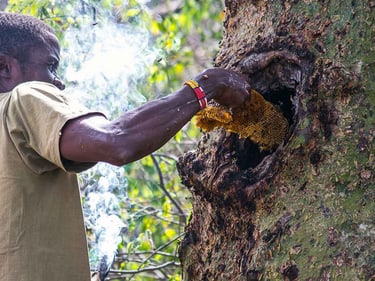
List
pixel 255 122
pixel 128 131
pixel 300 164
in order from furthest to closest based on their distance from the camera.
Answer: pixel 255 122
pixel 300 164
pixel 128 131

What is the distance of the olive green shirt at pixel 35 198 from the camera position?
7.02 feet

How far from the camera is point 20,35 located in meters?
2.48

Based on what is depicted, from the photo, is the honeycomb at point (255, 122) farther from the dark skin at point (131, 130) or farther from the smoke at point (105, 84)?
the smoke at point (105, 84)

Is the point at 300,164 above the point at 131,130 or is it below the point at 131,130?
below

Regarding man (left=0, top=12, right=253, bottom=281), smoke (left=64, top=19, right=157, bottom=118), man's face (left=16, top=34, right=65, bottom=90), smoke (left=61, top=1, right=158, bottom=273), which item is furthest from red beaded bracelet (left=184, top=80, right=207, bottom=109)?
smoke (left=64, top=19, right=157, bottom=118)

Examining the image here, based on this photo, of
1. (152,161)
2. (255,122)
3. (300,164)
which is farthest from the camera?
Result: (152,161)

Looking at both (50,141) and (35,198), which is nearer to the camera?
(50,141)

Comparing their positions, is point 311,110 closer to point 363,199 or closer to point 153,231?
point 363,199

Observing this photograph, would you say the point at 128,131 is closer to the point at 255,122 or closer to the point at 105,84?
the point at 255,122

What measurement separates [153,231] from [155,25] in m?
1.36

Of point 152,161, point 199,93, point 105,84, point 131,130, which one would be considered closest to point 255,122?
point 199,93

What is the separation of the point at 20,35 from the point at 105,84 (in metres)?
1.74

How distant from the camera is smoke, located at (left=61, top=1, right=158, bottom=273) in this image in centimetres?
418

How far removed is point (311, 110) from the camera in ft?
7.38
